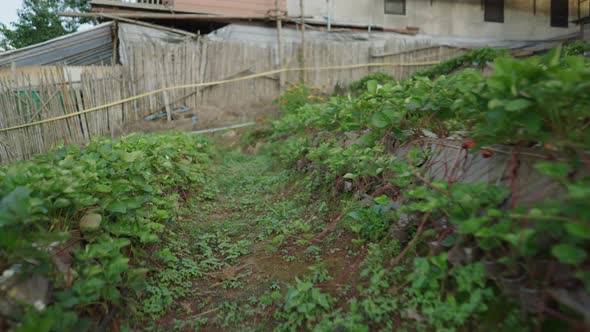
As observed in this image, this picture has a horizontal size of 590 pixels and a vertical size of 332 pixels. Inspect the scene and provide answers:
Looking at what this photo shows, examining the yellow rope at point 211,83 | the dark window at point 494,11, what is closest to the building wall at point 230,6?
the yellow rope at point 211,83

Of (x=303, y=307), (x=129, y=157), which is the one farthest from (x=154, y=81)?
(x=303, y=307)

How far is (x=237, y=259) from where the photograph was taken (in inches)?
98.2

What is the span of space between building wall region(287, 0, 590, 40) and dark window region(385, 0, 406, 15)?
14 cm

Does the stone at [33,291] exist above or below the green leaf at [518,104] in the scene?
below

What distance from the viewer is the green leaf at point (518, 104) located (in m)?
1.32

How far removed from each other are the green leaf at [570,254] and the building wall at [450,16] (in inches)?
450

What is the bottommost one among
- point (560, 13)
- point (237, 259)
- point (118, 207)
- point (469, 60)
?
point (237, 259)

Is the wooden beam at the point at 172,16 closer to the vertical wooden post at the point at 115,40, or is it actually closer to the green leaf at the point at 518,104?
the vertical wooden post at the point at 115,40

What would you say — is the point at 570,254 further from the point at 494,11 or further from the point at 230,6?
the point at 494,11

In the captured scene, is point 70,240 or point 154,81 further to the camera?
point 154,81

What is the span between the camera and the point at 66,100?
6.29 metres

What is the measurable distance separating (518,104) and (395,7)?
42.8ft

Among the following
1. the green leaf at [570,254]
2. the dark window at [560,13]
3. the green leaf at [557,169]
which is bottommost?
the green leaf at [570,254]

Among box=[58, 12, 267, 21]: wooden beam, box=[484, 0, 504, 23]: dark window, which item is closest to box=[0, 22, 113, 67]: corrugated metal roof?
box=[58, 12, 267, 21]: wooden beam
